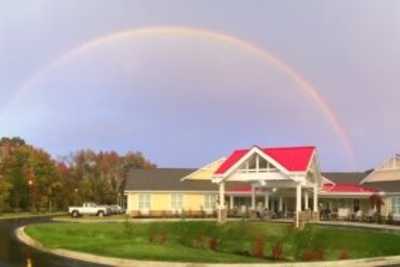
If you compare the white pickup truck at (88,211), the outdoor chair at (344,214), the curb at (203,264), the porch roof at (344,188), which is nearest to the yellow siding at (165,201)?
the white pickup truck at (88,211)

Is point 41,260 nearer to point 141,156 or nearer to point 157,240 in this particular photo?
point 157,240

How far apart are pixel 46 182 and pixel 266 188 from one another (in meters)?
39.2

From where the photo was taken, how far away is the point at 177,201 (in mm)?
70375

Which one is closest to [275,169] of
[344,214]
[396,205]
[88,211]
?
[396,205]

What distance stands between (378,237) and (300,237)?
7577 millimetres

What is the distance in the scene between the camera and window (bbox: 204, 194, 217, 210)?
234 ft

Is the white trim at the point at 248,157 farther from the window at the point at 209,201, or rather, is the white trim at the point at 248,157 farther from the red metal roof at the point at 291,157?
the window at the point at 209,201

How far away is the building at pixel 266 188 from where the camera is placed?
52.7 meters

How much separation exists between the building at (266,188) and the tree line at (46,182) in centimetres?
2075

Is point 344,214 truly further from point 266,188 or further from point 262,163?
point 262,163

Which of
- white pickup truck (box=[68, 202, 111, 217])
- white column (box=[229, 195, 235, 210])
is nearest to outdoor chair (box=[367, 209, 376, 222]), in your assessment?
white column (box=[229, 195, 235, 210])

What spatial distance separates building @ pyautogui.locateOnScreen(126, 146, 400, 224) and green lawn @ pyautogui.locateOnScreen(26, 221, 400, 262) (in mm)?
8568

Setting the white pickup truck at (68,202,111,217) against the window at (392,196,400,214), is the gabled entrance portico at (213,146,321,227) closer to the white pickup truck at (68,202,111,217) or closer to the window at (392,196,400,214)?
the window at (392,196,400,214)

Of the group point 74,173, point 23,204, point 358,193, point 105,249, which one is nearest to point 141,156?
point 74,173
